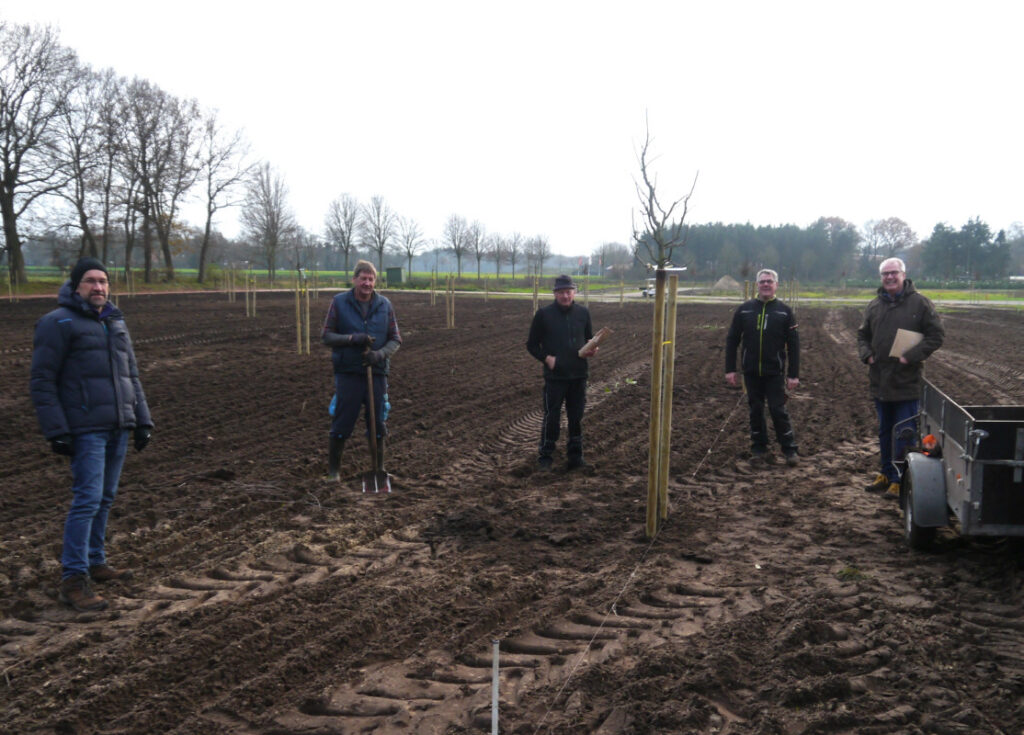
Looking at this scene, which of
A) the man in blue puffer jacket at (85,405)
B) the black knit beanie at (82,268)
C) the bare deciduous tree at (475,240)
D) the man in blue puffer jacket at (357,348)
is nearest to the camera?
the man in blue puffer jacket at (85,405)

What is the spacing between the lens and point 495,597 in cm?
458

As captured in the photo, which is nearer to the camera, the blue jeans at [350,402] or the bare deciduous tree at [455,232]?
the blue jeans at [350,402]

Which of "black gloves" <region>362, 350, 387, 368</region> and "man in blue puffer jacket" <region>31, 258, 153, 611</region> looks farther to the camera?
"black gloves" <region>362, 350, 387, 368</region>

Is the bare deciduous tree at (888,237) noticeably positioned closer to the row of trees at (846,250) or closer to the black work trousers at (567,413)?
the row of trees at (846,250)

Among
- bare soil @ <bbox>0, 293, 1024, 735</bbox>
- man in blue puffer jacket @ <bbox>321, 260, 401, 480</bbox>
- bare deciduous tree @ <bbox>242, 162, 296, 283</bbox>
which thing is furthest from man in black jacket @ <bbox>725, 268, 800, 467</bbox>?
bare deciduous tree @ <bbox>242, 162, 296, 283</bbox>

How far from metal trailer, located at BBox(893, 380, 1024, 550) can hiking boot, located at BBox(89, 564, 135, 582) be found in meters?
5.10

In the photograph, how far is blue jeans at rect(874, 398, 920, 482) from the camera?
6.74 metres

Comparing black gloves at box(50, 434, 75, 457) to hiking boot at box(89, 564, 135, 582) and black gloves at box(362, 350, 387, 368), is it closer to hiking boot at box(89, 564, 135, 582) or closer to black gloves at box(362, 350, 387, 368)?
hiking boot at box(89, 564, 135, 582)

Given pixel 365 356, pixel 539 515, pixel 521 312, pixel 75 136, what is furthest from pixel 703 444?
pixel 75 136

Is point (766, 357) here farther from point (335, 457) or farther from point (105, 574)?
point (105, 574)

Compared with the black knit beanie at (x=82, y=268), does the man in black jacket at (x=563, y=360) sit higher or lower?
lower

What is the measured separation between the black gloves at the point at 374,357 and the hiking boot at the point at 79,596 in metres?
2.90

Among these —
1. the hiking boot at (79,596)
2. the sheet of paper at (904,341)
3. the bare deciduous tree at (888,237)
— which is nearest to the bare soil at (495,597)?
the hiking boot at (79,596)

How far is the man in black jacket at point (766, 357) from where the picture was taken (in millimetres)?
7953
